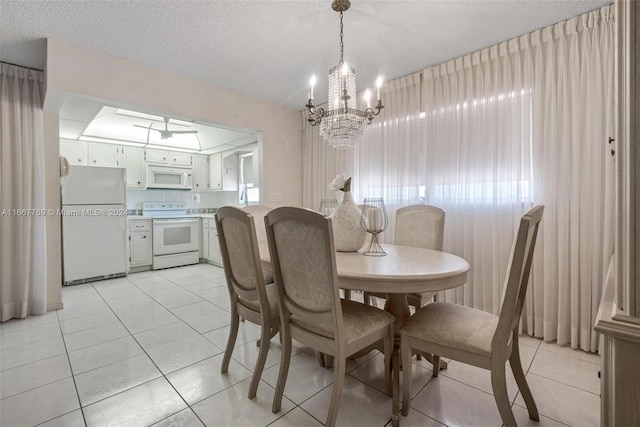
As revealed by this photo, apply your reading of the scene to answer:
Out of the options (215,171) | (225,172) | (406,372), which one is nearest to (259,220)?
(406,372)

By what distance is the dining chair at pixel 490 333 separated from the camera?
1200mm

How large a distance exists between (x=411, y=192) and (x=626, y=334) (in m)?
2.45

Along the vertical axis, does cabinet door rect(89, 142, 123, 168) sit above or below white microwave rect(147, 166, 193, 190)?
above

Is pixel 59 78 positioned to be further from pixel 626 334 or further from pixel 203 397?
pixel 626 334

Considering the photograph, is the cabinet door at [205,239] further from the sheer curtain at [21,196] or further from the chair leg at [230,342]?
the chair leg at [230,342]

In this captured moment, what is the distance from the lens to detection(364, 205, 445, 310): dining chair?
2273mm

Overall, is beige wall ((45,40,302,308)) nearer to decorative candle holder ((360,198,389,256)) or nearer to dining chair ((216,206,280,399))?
dining chair ((216,206,280,399))

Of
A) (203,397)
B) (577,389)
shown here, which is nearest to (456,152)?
(577,389)

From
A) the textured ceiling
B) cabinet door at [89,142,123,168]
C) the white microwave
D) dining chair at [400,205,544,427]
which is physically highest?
the textured ceiling

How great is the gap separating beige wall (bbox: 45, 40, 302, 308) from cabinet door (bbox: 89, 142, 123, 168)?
5.96ft

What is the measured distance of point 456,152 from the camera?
106 inches

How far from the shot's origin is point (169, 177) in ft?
17.1

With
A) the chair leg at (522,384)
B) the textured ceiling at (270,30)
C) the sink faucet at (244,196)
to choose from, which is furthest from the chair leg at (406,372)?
the sink faucet at (244,196)

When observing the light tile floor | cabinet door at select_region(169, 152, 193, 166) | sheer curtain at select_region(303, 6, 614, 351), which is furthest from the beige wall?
cabinet door at select_region(169, 152, 193, 166)
